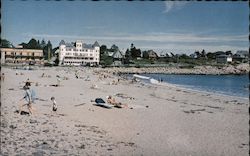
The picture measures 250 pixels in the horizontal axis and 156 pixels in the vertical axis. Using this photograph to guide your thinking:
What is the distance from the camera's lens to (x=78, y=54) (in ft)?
202

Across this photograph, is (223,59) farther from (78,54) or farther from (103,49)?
(78,54)

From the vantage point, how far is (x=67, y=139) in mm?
7727

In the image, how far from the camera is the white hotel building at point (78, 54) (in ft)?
182

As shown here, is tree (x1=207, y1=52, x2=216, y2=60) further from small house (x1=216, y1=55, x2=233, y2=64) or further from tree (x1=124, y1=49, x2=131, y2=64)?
tree (x1=124, y1=49, x2=131, y2=64)

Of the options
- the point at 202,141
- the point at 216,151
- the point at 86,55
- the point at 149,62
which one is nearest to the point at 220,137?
the point at 202,141

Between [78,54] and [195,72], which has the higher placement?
[78,54]

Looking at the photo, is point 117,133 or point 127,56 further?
point 127,56

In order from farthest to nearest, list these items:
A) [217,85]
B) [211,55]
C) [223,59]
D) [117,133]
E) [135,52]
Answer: [211,55]
[135,52]
[223,59]
[217,85]
[117,133]

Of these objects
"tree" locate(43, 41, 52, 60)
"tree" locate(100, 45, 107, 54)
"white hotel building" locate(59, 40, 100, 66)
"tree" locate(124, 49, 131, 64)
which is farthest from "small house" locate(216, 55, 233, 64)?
"tree" locate(43, 41, 52, 60)

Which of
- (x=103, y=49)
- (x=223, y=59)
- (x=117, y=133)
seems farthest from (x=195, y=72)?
(x=117, y=133)

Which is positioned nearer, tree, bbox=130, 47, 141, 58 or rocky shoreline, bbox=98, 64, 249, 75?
rocky shoreline, bbox=98, 64, 249, 75

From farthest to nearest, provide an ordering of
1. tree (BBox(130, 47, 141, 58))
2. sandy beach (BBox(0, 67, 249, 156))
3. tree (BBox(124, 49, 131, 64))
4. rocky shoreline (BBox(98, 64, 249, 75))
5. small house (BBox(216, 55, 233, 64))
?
tree (BBox(130, 47, 141, 58)) → tree (BBox(124, 49, 131, 64)) → small house (BBox(216, 55, 233, 64)) → rocky shoreline (BBox(98, 64, 249, 75)) → sandy beach (BBox(0, 67, 249, 156))

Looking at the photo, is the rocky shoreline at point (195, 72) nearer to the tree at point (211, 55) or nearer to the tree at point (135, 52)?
the tree at point (135, 52)

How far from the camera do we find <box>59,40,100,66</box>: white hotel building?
55.6m
